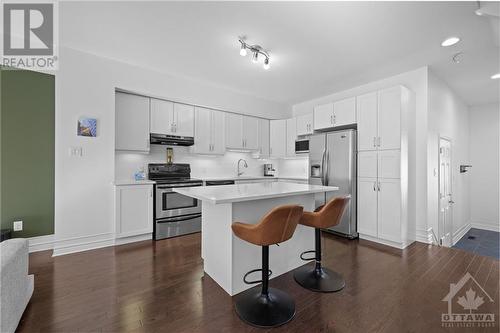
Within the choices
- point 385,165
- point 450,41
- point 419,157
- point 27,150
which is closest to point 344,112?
point 385,165

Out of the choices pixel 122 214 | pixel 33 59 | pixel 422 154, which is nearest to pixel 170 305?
pixel 122 214

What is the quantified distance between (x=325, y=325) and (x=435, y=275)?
1.72m

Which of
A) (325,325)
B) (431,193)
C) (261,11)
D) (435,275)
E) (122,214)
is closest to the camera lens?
(325,325)

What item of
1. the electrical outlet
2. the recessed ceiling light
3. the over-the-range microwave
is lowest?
the electrical outlet

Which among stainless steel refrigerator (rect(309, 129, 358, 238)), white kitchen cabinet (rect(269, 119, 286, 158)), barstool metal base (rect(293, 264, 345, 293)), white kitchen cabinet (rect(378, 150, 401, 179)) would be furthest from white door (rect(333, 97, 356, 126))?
barstool metal base (rect(293, 264, 345, 293))

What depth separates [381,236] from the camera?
11.4 ft

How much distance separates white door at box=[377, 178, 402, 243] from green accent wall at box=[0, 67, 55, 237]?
5.07m

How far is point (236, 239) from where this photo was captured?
6.72ft

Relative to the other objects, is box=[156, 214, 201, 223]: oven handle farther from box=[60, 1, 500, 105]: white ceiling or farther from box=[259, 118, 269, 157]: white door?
box=[60, 1, 500, 105]: white ceiling

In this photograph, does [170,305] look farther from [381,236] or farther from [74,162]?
[381,236]

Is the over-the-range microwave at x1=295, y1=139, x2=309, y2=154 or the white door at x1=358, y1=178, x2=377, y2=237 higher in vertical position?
the over-the-range microwave at x1=295, y1=139, x2=309, y2=154

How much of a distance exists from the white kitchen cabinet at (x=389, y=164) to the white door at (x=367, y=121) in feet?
0.65

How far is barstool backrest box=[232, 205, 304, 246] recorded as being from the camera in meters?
1.64

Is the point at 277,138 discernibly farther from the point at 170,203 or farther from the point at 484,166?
the point at 484,166
